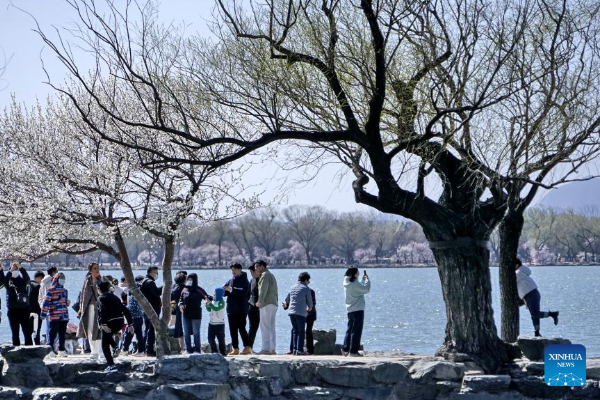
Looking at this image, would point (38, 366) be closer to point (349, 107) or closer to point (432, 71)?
point (349, 107)

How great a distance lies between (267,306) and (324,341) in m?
2.47

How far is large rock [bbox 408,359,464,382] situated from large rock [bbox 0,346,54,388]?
602cm

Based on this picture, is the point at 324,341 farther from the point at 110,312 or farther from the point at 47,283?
the point at 47,283

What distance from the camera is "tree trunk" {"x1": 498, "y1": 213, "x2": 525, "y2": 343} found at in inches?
746

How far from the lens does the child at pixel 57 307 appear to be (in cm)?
1869

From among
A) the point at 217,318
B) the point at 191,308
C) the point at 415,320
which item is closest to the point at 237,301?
the point at 217,318

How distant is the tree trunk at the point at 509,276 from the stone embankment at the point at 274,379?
8.83 feet

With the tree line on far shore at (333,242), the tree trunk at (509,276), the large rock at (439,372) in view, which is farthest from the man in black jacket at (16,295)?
the tree line on far shore at (333,242)

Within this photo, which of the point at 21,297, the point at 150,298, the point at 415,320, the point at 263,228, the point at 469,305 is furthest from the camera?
the point at 263,228

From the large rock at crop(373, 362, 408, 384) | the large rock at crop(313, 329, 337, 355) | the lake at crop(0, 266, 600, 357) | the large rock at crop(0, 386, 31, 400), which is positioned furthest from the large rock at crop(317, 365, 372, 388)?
the lake at crop(0, 266, 600, 357)

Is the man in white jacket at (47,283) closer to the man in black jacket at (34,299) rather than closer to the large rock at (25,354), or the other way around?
the man in black jacket at (34,299)

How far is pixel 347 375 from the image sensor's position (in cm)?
1594

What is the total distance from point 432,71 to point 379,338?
24864 mm

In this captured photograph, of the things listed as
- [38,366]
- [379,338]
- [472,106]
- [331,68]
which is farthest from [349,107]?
[379,338]
